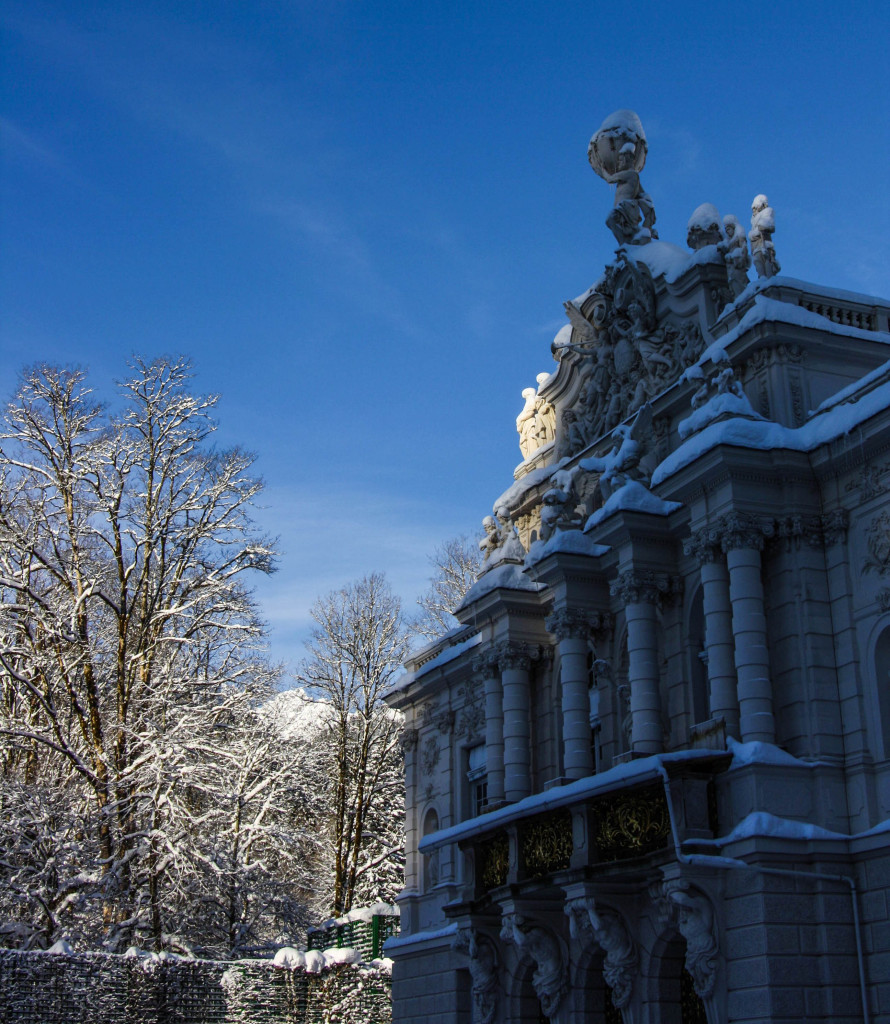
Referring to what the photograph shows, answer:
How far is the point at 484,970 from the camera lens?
2191cm

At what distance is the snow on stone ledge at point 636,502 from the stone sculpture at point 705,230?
521cm

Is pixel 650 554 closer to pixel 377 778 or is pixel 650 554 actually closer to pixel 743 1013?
pixel 743 1013

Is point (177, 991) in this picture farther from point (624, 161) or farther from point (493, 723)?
point (624, 161)

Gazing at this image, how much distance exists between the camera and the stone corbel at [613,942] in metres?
18.1

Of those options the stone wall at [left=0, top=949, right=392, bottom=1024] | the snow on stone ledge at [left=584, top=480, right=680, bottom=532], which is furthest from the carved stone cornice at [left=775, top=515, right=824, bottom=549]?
the stone wall at [left=0, top=949, right=392, bottom=1024]

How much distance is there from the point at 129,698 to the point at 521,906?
10.4 m

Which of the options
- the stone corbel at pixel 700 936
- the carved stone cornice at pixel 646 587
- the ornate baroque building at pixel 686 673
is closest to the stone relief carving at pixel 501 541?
the ornate baroque building at pixel 686 673

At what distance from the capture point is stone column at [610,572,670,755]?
19219 millimetres

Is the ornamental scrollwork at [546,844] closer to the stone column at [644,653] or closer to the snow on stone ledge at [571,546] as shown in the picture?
the stone column at [644,653]

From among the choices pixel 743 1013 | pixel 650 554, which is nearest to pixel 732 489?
pixel 650 554

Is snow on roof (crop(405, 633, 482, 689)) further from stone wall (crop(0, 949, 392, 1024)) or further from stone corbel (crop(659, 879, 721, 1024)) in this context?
stone corbel (crop(659, 879, 721, 1024))

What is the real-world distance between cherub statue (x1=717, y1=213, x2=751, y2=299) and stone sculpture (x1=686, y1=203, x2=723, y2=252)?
1.00 metres

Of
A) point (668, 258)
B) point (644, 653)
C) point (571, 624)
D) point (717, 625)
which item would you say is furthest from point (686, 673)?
point (668, 258)

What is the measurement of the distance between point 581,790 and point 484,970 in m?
5.42
